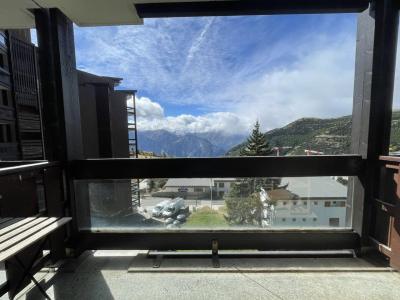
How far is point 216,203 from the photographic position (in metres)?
2.24

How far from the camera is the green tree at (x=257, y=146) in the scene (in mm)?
2271

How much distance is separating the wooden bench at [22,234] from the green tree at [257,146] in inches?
73.9

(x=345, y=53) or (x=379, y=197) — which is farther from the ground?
(x=345, y=53)

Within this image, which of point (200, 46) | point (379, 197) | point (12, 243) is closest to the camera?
point (12, 243)

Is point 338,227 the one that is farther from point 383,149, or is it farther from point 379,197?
point 383,149

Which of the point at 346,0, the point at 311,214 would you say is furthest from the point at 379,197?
the point at 346,0

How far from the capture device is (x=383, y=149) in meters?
2.09

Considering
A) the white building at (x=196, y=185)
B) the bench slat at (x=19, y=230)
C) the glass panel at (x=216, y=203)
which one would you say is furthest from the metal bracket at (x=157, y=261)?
the bench slat at (x=19, y=230)

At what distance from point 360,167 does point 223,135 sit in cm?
153

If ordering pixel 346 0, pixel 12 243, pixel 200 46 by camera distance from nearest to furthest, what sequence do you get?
pixel 12 243
pixel 346 0
pixel 200 46

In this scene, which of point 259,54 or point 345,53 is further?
point 259,54

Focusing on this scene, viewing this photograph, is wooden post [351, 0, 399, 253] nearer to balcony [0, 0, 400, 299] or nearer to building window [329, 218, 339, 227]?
balcony [0, 0, 400, 299]

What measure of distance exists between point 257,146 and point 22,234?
2209 mm

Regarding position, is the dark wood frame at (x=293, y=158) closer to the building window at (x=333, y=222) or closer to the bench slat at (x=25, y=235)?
the building window at (x=333, y=222)
